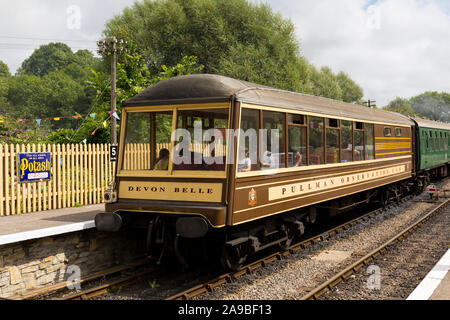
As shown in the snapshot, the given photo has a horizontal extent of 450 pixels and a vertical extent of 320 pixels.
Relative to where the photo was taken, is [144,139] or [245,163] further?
[144,139]

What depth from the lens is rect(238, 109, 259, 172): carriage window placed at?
6.33m

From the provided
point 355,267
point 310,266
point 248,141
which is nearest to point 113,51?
point 248,141

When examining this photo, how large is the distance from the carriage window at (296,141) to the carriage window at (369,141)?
363 centimetres

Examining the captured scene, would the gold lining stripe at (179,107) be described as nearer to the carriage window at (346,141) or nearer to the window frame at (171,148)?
the window frame at (171,148)

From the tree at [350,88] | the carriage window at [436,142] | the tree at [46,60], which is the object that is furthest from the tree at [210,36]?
the tree at [46,60]

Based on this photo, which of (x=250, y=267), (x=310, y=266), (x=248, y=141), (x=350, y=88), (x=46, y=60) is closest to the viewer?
(x=248, y=141)

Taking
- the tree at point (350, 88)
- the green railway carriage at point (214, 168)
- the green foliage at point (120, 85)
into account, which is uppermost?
the tree at point (350, 88)

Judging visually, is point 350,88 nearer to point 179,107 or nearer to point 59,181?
point 59,181

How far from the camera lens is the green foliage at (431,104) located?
104 m

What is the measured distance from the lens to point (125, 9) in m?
28.7

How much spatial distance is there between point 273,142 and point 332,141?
234cm

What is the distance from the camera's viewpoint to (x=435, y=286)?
589cm

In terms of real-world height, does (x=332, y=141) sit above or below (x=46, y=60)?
below
